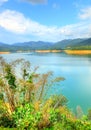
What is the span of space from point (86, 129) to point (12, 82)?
5190 millimetres

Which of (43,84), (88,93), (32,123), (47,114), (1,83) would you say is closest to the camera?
(32,123)

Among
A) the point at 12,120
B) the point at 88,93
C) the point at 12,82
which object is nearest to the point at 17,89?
the point at 12,82

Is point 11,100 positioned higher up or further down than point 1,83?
further down

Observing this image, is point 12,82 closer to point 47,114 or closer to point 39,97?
point 39,97

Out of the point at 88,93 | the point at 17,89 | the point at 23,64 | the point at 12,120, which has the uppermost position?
the point at 23,64

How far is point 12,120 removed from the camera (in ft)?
34.1

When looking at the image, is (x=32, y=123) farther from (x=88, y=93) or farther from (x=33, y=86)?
(x=88, y=93)

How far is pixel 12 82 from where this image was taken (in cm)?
1239

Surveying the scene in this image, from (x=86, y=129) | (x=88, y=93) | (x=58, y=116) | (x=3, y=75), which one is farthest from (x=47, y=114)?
(x=88, y=93)

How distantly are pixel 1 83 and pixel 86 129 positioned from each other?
5105 millimetres

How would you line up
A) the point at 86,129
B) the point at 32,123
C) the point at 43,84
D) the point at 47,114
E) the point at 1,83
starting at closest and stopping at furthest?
the point at 86,129 < the point at 32,123 < the point at 47,114 < the point at 1,83 < the point at 43,84

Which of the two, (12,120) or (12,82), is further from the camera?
(12,82)

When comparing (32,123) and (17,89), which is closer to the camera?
(32,123)

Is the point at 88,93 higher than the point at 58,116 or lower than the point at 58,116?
lower
